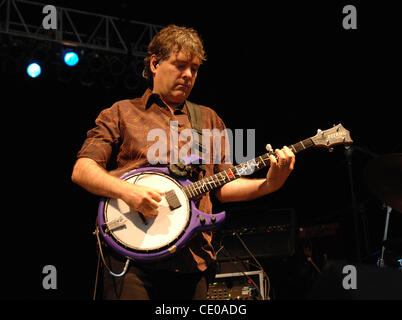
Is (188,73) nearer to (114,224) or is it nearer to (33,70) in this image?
(114,224)

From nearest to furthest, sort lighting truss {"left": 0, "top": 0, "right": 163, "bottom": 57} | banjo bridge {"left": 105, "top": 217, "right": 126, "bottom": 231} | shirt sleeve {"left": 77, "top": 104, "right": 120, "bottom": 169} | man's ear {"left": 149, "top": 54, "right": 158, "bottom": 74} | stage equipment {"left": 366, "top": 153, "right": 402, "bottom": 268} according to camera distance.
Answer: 1. banjo bridge {"left": 105, "top": 217, "right": 126, "bottom": 231}
2. shirt sleeve {"left": 77, "top": 104, "right": 120, "bottom": 169}
3. man's ear {"left": 149, "top": 54, "right": 158, "bottom": 74}
4. stage equipment {"left": 366, "top": 153, "right": 402, "bottom": 268}
5. lighting truss {"left": 0, "top": 0, "right": 163, "bottom": 57}

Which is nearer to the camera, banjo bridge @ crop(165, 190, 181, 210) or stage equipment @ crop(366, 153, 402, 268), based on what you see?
banjo bridge @ crop(165, 190, 181, 210)

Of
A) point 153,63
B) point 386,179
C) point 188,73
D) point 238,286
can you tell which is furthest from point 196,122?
point 238,286

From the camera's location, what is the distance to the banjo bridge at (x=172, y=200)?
2711 mm

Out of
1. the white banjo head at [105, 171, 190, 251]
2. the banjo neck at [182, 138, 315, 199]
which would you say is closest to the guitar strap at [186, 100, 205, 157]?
the banjo neck at [182, 138, 315, 199]

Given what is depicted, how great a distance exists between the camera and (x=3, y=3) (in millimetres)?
6273

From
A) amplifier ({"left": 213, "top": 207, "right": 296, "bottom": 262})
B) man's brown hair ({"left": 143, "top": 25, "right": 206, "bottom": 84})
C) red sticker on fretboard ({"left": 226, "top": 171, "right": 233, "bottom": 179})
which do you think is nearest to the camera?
red sticker on fretboard ({"left": 226, "top": 171, "right": 233, "bottom": 179})

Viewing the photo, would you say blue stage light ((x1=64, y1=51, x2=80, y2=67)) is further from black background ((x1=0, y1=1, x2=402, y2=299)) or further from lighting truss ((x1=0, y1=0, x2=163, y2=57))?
black background ((x1=0, y1=1, x2=402, y2=299))

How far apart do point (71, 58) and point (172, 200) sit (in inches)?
169

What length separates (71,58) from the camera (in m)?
6.40

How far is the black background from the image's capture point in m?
6.32

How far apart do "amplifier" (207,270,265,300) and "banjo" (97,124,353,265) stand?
58.1 inches

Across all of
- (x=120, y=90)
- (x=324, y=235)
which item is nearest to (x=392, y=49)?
(x=324, y=235)
